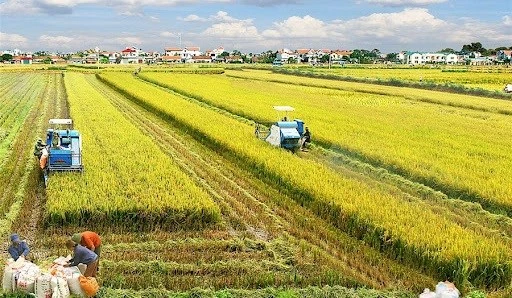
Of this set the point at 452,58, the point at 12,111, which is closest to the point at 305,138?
the point at 12,111

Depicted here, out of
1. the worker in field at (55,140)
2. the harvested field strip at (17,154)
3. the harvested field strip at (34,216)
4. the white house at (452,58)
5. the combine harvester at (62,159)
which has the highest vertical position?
the white house at (452,58)

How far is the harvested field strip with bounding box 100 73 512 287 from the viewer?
26.5 feet

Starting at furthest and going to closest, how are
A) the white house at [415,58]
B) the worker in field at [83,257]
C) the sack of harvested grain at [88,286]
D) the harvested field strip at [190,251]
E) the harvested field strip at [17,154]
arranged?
the white house at [415,58] → the harvested field strip at [17,154] → the harvested field strip at [190,251] → the worker in field at [83,257] → the sack of harvested grain at [88,286]

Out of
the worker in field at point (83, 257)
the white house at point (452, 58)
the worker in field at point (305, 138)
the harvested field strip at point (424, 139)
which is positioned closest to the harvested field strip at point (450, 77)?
the harvested field strip at point (424, 139)

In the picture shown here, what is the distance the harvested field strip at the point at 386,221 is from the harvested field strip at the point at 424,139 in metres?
2.11

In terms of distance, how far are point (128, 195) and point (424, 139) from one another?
39.1 ft

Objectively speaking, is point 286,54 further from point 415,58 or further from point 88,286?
point 88,286

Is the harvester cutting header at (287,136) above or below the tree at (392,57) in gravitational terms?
below

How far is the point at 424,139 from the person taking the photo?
63.2 feet

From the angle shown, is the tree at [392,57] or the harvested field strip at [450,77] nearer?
the harvested field strip at [450,77]

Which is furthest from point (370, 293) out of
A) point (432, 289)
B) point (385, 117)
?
point (385, 117)

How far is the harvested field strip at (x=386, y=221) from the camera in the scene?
318 inches

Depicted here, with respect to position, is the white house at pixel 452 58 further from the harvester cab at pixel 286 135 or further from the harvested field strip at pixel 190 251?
the harvested field strip at pixel 190 251

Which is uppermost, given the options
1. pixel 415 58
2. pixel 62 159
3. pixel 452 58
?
pixel 415 58
